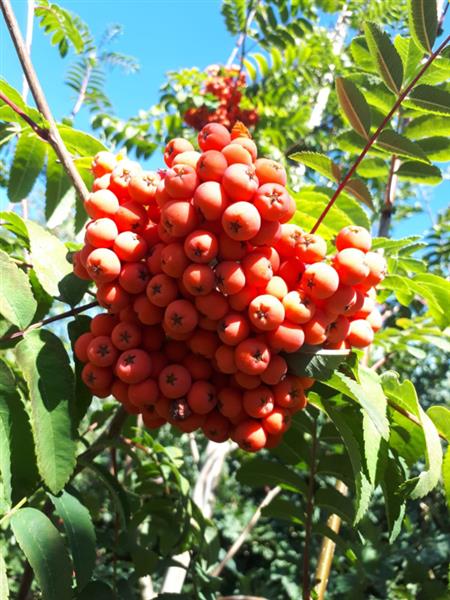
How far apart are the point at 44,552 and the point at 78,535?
0.13 metres

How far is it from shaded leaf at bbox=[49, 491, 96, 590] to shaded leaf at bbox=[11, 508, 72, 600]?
0.07 meters

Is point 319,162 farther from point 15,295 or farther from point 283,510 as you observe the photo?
point 283,510

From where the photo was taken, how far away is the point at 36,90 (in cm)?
124

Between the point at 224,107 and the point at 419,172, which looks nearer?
the point at 419,172

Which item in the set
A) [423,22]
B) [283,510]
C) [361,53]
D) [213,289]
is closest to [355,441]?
[213,289]

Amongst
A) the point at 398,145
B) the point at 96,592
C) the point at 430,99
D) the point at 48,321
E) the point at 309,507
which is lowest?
the point at 96,592

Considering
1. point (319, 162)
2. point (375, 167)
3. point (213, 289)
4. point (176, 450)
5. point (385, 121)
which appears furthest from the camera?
point (176, 450)

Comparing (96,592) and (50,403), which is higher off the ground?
(50,403)

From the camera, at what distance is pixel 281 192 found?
3.13ft

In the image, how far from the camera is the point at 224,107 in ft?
12.1

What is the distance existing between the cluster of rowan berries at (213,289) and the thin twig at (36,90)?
15 cm

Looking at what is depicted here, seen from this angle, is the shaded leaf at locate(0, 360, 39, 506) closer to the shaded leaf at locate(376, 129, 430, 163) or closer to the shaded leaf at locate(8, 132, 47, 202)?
the shaded leaf at locate(8, 132, 47, 202)

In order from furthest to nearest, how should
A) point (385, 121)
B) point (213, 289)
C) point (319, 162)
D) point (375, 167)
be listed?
point (375, 167) → point (319, 162) → point (385, 121) → point (213, 289)

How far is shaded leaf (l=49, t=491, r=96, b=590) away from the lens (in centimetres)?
109
